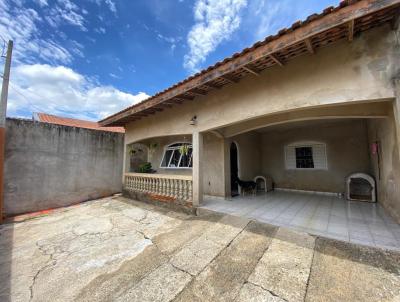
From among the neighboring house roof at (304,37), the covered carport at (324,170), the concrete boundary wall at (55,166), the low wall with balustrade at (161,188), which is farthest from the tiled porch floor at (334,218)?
the concrete boundary wall at (55,166)

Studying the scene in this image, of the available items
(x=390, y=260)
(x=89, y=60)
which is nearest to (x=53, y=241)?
(x=390, y=260)

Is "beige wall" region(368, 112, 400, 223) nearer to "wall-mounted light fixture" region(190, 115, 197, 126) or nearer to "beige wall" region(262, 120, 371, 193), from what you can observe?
"beige wall" region(262, 120, 371, 193)

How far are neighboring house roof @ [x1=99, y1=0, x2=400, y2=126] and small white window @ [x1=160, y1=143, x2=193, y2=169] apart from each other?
3.90 metres

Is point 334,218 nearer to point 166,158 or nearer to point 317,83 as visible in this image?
point 317,83

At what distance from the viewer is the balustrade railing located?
5.87 meters

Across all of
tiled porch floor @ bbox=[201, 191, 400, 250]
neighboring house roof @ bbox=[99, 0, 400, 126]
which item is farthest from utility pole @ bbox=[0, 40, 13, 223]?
tiled porch floor @ bbox=[201, 191, 400, 250]

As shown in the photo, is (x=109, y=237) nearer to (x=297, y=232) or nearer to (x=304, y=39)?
(x=297, y=232)

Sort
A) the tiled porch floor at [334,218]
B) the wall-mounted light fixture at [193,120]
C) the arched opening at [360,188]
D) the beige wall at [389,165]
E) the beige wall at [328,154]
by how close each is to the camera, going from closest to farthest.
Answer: the tiled porch floor at [334,218]
the beige wall at [389,165]
the wall-mounted light fixture at [193,120]
the arched opening at [360,188]
the beige wall at [328,154]

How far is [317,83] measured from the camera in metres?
3.43

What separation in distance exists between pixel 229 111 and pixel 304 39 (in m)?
2.29

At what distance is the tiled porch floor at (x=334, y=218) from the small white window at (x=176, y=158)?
300 centimetres

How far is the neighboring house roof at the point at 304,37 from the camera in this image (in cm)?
248

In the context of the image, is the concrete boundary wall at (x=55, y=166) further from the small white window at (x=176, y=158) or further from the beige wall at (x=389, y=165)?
the beige wall at (x=389, y=165)

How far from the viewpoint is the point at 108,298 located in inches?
90.2
